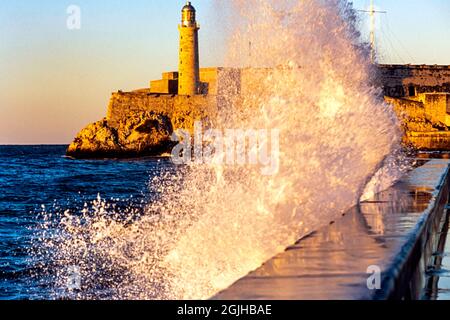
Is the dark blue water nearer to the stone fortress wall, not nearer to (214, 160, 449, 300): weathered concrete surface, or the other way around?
(214, 160, 449, 300): weathered concrete surface

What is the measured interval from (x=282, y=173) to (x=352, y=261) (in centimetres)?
314

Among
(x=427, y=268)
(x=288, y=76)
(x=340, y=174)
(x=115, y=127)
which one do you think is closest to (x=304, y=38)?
(x=288, y=76)

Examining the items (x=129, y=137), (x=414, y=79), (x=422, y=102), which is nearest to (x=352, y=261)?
(x=422, y=102)

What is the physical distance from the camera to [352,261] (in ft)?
8.54

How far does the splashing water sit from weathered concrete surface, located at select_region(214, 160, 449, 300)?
0.87m

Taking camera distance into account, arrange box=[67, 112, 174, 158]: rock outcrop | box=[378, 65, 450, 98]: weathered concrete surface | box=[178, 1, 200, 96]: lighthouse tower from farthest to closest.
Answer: box=[67, 112, 174, 158]: rock outcrop
box=[378, 65, 450, 98]: weathered concrete surface
box=[178, 1, 200, 96]: lighthouse tower

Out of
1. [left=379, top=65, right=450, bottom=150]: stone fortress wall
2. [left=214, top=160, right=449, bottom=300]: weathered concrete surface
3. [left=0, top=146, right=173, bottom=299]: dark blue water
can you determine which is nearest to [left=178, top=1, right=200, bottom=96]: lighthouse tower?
[left=379, top=65, right=450, bottom=150]: stone fortress wall

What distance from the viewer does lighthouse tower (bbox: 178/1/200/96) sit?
45469 millimetres

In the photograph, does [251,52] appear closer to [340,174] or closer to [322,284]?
[340,174]

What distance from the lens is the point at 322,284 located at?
88.3 inches

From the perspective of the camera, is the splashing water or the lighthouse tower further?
the lighthouse tower
